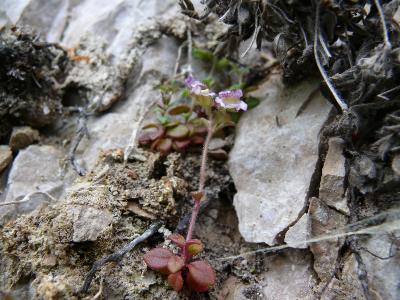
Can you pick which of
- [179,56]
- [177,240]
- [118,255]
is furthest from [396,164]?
[179,56]

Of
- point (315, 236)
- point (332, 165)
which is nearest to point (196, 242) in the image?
point (315, 236)

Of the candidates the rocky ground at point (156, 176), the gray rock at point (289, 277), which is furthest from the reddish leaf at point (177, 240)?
the gray rock at point (289, 277)

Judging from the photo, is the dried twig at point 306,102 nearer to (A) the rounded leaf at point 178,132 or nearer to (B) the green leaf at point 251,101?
(B) the green leaf at point 251,101

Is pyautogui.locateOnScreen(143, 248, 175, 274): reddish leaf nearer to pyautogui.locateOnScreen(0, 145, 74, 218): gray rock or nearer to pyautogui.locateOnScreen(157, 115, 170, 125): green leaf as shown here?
pyautogui.locateOnScreen(0, 145, 74, 218): gray rock

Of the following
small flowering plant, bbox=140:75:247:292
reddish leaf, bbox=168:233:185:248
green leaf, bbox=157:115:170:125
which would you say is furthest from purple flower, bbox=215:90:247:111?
reddish leaf, bbox=168:233:185:248

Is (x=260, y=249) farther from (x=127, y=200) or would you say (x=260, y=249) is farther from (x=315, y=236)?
(x=127, y=200)

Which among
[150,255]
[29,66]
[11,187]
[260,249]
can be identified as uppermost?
[29,66]

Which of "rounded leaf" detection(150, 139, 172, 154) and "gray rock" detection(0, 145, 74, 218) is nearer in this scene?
"gray rock" detection(0, 145, 74, 218)
